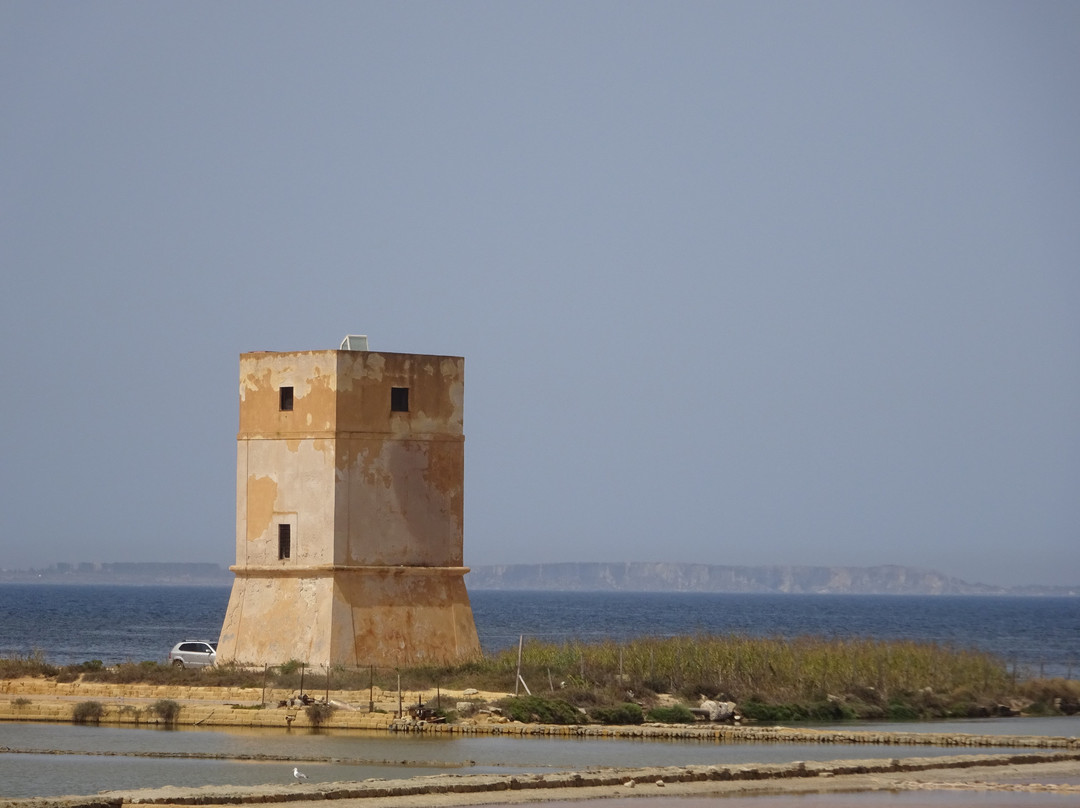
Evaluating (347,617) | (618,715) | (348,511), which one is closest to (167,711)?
(347,617)

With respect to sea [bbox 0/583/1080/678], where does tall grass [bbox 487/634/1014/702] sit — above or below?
above

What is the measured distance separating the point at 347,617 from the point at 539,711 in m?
5.65

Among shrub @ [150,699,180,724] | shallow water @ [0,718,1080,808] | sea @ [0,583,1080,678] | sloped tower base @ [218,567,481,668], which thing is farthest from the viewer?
sea @ [0,583,1080,678]

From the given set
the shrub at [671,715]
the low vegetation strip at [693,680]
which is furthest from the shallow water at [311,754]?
the low vegetation strip at [693,680]

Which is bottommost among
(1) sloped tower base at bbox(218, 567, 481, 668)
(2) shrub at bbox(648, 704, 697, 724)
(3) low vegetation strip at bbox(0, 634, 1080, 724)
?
(2) shrub at bbox(648, 704, 697, 724)

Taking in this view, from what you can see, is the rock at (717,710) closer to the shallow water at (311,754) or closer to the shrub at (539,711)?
the shallow water at (311,754)

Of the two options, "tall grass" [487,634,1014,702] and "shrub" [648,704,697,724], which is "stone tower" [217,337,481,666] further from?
"shrub" [648,704,697,724]

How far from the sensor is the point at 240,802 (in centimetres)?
2156

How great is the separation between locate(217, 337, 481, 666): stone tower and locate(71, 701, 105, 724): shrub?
14.3 ft

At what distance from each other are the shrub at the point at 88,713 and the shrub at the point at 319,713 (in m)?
3.81

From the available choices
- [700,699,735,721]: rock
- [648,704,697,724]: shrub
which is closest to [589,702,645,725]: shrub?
[648,704,697,724]: shrub

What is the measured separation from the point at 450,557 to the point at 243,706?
635 centimetres

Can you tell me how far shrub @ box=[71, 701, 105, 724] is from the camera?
104 feet

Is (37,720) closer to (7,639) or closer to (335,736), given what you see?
(335,736)
